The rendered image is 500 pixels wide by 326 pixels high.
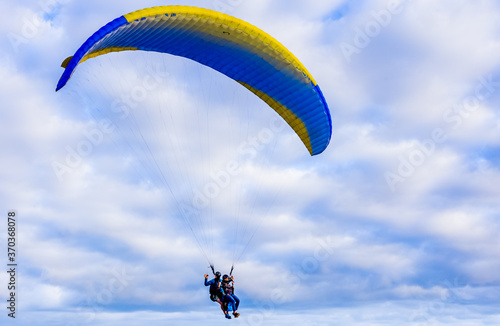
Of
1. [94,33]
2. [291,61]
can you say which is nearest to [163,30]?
[94,33]

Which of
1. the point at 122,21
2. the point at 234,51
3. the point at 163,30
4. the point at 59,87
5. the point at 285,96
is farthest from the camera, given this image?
the point at 285,96

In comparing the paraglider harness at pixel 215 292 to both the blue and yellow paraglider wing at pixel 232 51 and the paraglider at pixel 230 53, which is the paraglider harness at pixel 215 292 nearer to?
the paraglider at pixel 230 53

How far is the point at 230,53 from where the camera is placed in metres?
20.9

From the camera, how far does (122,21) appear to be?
1752cm

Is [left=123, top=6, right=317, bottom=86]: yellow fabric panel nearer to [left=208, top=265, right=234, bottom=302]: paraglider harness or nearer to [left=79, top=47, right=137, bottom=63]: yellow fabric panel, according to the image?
[left=79, top=47, right=137, bottom=63]: yellow fabric panel

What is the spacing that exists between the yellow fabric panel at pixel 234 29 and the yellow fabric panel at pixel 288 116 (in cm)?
195

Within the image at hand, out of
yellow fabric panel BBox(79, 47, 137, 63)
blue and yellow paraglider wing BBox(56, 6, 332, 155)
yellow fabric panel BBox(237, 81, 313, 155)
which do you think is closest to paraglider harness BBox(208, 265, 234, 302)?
yellow fabric panel BBox(237, 81, 313, 155)

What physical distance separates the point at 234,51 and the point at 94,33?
17.0 feet

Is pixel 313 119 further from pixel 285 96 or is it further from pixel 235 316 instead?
pixel 235 316

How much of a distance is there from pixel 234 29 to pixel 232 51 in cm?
102

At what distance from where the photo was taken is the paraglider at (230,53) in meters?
18.3

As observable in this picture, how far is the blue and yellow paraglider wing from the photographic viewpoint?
1816cm


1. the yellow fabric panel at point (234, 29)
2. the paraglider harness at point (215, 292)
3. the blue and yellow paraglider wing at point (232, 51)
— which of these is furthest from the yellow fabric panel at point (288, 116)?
the paraglider harness at point (215, 292)

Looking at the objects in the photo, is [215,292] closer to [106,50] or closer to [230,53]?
[230,53]
